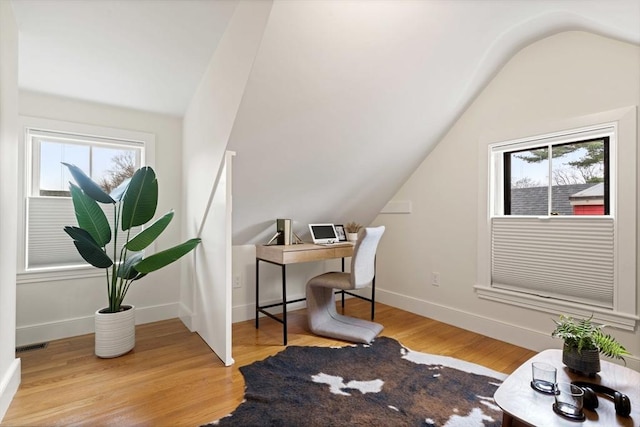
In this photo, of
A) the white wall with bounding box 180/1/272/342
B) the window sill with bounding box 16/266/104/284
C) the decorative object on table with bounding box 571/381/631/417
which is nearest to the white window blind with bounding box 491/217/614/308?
the decorative object on table with bounding box 571/381/631/417

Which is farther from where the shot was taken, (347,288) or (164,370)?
(347,288)

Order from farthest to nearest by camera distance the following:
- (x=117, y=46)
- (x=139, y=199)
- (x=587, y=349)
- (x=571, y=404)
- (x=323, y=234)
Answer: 1. (x=323, y=234)
2. (x=139, y=199)
3. (x=117, y=46)
4. (x=587, y=349)
5. (x=571, y=404)

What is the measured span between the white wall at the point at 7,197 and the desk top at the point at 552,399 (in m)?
2.46

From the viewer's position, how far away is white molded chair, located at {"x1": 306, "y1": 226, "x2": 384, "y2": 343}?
8.61 feet

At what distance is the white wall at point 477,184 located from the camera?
2.13 metres

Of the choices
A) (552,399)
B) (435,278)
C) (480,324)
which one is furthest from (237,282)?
(552,399)

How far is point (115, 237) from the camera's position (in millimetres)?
2365

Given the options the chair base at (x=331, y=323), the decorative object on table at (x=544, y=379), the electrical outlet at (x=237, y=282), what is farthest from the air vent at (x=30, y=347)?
the decorative object on table at (x=544, y=379)

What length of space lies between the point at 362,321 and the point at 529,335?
136cm

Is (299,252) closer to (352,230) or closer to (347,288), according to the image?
(347,288)

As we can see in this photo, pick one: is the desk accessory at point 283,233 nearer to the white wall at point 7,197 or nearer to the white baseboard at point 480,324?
the white baseboard at point 480,324

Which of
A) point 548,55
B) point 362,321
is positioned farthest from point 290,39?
point 362,321

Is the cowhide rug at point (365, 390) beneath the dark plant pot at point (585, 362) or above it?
beneath

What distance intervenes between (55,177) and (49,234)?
49cm
